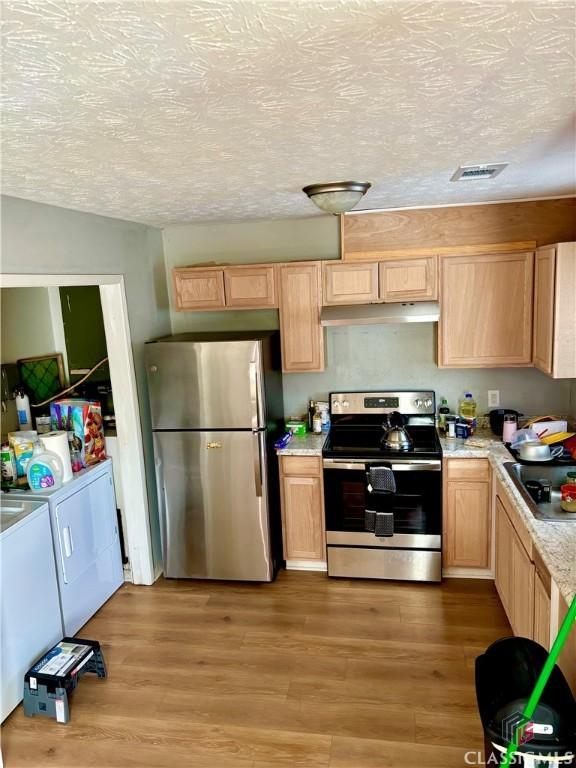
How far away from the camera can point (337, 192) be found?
97.9 inches

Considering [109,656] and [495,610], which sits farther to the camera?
[495,610]

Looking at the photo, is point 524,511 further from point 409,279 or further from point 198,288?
point 198,288

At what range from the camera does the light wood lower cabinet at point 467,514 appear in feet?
11.0

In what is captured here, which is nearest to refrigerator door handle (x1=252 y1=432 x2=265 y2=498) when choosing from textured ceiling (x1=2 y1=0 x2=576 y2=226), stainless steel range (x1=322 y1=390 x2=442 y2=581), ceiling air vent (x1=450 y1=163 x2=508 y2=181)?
stainless steel range (x1=322 y1=390 x2=442 y2=581)

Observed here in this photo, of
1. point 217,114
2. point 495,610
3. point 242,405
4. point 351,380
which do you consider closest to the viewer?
point 217,114

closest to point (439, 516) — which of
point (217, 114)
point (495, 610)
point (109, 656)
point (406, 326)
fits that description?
point (495, 610)

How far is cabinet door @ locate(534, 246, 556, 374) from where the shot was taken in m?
2.92

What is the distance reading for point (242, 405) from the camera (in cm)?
340

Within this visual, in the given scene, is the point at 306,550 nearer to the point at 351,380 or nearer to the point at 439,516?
the point at 439,516

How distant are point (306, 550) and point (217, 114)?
2.93 meters

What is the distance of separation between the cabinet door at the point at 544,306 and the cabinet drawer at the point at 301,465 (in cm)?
145

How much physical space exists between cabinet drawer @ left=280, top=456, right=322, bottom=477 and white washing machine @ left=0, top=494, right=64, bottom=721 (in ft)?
4.68

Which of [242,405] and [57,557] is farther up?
[242,405]

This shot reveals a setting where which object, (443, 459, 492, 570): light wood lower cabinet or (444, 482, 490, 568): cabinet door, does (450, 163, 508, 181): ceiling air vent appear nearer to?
(443, 459, 492, 570): light wood lower cabinet
